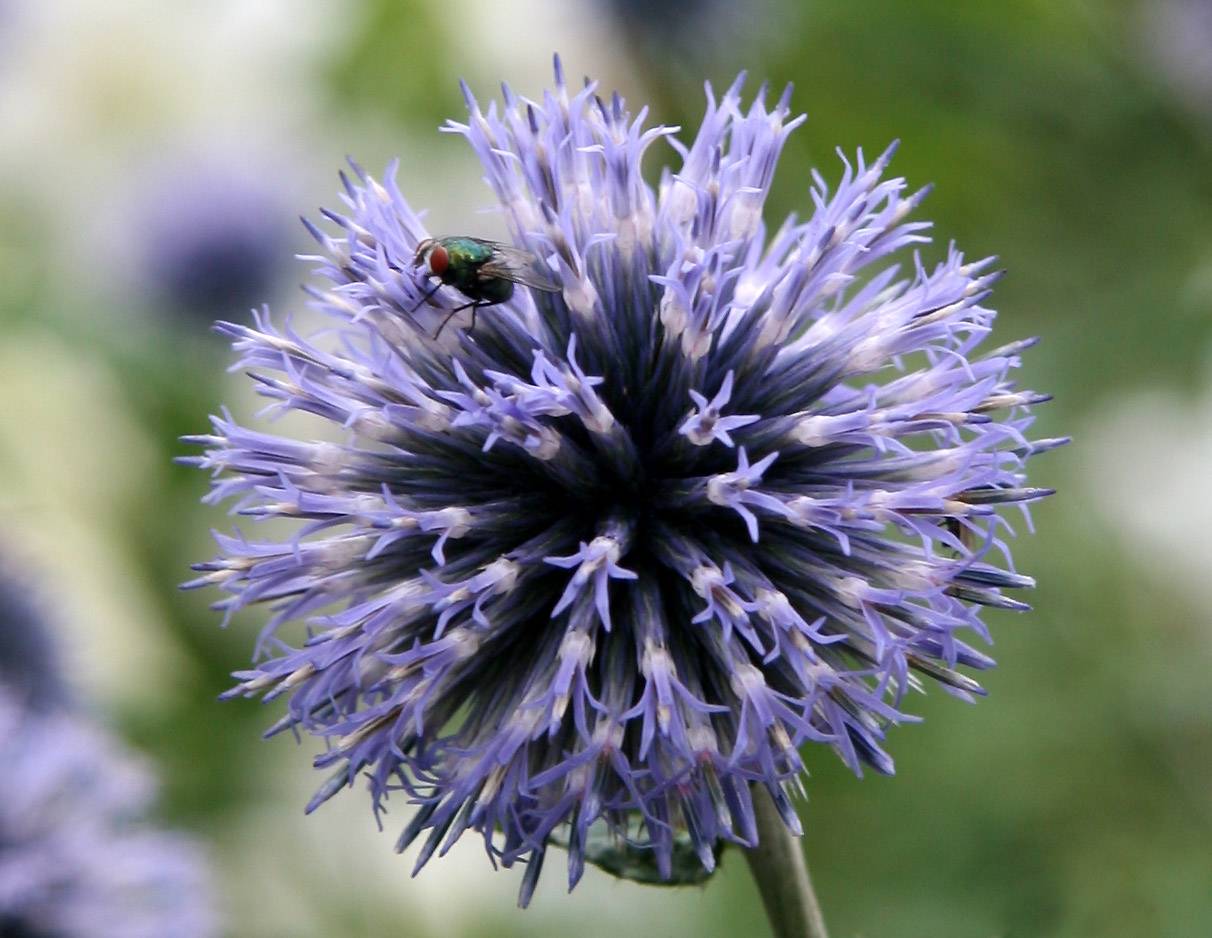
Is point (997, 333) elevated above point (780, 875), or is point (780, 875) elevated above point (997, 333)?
point (997, 333)

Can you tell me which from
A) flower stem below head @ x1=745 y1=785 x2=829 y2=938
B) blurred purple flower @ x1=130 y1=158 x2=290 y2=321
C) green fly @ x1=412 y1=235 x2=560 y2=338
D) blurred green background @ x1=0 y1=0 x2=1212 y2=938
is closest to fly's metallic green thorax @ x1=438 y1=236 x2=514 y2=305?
green fly @ x1=412 y1=235 x2=560 y2=338

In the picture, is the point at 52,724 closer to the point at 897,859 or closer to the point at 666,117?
the point at 897,859

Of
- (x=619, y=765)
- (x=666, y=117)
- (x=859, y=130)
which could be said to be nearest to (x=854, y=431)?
(x=619, y=765)

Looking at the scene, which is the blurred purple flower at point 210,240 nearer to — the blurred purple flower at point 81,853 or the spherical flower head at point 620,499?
the blurred purple flower at point 81,853

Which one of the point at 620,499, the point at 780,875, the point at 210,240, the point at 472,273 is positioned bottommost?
the point at 780,875

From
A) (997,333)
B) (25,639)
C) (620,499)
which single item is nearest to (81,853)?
(25,639)

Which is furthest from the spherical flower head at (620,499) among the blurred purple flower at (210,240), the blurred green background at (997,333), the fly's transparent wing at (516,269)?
the blurred purple flower at (210,240)

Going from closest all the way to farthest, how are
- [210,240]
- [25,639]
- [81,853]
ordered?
[81,853], [25,639], [210,240]

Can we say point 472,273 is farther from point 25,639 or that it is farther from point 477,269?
point 25,639
